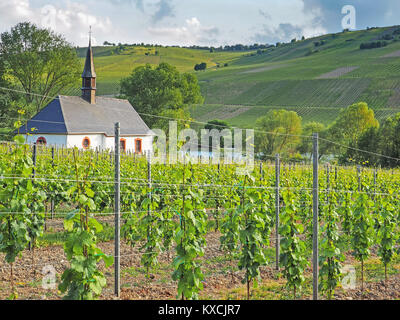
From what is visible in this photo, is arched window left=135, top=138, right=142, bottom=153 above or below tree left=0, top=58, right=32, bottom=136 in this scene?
below

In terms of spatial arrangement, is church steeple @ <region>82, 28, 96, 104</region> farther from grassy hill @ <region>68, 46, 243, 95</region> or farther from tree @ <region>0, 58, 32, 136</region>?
grassy hill @ <region>68, 46, 243, 95</region>

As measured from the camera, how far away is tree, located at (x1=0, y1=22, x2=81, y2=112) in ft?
140

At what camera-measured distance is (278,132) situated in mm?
52312

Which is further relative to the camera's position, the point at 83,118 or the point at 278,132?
the point at 278,132

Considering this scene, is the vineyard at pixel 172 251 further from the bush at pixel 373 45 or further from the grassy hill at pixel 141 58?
the bush at pixel 373 45

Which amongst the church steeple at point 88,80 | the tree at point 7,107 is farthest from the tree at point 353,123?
the tree at point 7,107

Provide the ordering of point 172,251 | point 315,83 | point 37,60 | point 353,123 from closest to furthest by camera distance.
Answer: point 172,251 → point 37,60 → point 353,123 → point 315,83

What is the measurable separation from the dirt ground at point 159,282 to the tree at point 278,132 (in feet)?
136

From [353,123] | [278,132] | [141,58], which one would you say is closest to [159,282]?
[278,132]

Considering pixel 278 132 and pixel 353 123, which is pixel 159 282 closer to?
pixel 278 132

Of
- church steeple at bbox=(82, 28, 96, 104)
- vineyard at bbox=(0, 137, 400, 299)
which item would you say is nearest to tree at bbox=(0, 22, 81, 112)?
church steeple at bbox=(82, 28, 96, 104)

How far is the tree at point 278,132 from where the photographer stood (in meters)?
52.2

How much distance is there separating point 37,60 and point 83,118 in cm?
1072
